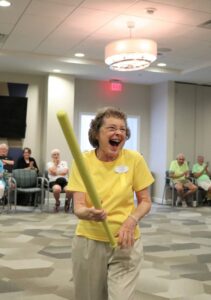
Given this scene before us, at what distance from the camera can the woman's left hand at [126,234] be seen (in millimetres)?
1805

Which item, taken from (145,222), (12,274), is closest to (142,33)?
(145,222)

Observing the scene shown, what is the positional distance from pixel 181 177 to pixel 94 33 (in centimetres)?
451

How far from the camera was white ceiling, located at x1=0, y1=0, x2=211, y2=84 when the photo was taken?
5.57 metres

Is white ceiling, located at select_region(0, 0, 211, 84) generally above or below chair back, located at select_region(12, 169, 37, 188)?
above

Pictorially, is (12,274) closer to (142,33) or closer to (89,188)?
(89,188)

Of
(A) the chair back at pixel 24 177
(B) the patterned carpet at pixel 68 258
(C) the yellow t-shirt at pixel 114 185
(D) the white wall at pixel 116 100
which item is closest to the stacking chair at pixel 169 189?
(D) the white wall at pixel 116 100

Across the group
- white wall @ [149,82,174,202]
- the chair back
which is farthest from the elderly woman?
white wall @ [149,82,174,202]

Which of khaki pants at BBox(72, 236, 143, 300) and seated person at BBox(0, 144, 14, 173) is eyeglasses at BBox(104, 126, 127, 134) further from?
seated person at BBox(0, 144, 14, 173)

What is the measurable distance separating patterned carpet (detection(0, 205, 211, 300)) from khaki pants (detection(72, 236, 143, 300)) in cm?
155

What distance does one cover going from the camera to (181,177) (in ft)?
32.4

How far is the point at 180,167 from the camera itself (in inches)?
391

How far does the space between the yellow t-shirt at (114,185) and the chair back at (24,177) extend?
671 centimetres

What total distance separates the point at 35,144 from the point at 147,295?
7.25m

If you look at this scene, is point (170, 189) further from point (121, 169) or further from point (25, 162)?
point (121, 169)
